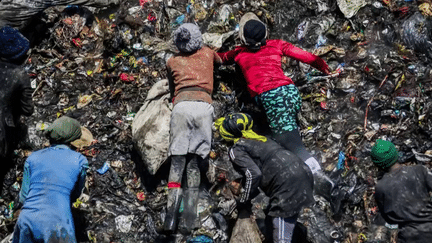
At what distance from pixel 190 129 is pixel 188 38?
93 centimetres

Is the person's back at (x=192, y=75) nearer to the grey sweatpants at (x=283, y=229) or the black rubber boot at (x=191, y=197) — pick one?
the black rubber boot at (x=191, y=197)

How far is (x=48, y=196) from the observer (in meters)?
4.45

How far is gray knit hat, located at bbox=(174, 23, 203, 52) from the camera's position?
5.37 meters

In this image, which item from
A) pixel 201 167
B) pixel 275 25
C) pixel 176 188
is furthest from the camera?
pixel 275 25

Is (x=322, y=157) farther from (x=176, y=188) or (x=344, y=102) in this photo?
(x=176, y=188)

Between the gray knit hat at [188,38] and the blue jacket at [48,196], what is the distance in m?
1.63

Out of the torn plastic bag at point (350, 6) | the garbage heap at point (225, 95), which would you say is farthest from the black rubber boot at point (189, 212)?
the torn plastic bag at point (350, 6)

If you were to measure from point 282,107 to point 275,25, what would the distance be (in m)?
1.61

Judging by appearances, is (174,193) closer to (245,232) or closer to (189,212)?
(189,212)

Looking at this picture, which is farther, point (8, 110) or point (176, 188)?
point (8, 110)

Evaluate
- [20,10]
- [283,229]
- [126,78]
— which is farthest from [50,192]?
[20,10]

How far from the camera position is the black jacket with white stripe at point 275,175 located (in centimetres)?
452

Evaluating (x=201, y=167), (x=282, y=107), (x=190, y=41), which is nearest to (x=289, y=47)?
(x=282, y=107)

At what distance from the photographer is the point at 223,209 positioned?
17.2ft
